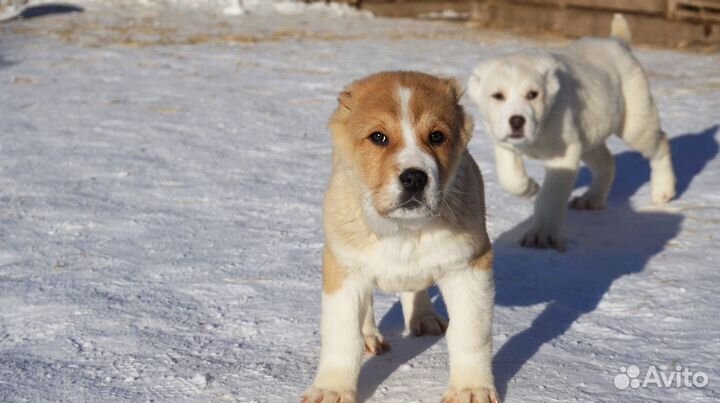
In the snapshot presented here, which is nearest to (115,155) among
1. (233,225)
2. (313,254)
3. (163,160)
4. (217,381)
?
(163,160)

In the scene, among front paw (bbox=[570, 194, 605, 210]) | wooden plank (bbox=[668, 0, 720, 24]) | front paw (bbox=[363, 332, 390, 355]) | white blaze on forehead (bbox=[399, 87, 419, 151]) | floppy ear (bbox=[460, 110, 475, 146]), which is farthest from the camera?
wooden plank (bbox=[668, 0, 720, 24])

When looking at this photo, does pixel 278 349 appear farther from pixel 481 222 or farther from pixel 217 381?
pixel 481 222

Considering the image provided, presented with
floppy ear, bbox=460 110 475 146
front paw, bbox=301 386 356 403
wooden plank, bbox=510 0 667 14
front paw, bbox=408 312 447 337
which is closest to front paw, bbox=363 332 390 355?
front paw, bbox=408 312 447 337

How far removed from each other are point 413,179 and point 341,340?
23.6 inches

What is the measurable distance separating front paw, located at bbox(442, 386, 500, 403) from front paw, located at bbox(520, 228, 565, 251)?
8.01 feet

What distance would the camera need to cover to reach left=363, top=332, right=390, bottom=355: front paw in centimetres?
383

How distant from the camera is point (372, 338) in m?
3.85

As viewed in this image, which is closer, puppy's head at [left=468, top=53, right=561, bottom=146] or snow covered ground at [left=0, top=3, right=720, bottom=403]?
snow covered ground at [left=0, top=3, right=720, bottom=403]

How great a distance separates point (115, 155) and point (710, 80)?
6374 mm

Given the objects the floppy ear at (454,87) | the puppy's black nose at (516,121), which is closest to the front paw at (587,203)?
the puppy's black nose at (516,121)

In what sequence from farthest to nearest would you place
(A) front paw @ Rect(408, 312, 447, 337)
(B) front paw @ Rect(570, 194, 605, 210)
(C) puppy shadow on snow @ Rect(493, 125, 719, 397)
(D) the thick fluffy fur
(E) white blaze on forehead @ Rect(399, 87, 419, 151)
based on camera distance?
(B) front paw @ Rect(570, 194, 605, 210) → (D) the thick fluffy fur → (C) puppy shadow on snow @ Rect(493, 125, 719, 397) → (A) front paw @ Rect(408, 312, 447, 337) → (E) white blaze on forehead @ Rect(399, 87, 419, 151)

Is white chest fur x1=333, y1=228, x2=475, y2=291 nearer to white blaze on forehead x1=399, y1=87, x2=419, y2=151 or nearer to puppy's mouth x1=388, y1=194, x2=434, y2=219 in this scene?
puppy's mouth x1=388, y1=194, x2=434, y2=219

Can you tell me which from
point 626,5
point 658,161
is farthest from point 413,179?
point 626,5

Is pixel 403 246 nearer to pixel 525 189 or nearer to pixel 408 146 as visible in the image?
pixel 408 146
